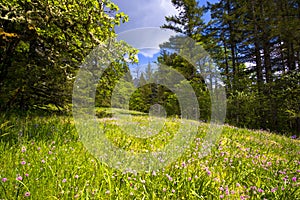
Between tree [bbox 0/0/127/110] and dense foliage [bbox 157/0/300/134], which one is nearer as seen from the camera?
tree [bbox 0/0/127/110]

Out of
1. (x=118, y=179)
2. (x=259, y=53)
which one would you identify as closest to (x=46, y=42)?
(x=118, y=179)

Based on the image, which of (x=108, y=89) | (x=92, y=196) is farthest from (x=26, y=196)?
(x=108, y=89)

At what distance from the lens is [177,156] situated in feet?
12.0

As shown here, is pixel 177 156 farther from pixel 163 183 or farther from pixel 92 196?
pixel 92 196

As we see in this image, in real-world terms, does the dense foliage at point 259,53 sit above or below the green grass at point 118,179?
above

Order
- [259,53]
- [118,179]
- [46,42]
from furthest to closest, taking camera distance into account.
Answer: [259,53], [46,42], [118,179]

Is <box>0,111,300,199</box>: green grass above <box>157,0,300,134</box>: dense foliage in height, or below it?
below

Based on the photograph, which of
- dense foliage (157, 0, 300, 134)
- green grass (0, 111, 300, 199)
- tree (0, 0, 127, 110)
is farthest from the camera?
dense foliage (157, 0, 300, 134)

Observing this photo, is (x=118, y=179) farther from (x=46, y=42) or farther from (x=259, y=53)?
(x=259, y=53)

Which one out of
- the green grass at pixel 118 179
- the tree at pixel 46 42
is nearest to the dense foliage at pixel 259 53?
the tree at pixel 46 42

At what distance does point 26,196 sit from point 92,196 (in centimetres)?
56

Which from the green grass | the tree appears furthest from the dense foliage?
the green grass

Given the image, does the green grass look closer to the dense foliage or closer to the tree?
the tree

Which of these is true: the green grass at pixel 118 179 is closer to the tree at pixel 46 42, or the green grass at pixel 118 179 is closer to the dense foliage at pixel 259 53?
the tree at pixel 46 42
